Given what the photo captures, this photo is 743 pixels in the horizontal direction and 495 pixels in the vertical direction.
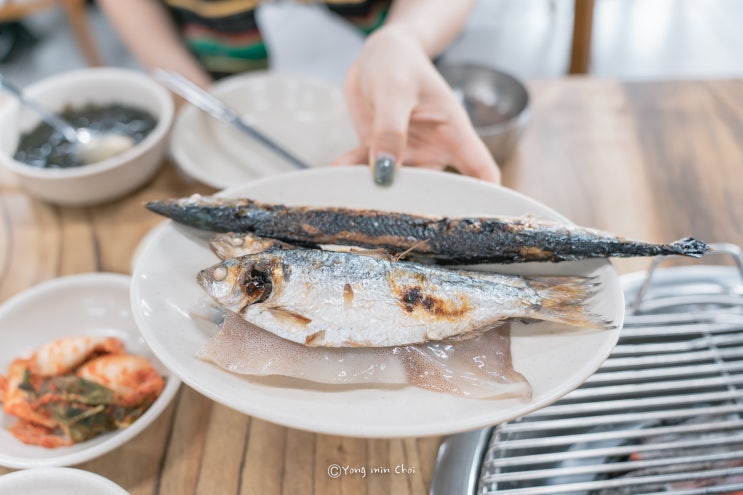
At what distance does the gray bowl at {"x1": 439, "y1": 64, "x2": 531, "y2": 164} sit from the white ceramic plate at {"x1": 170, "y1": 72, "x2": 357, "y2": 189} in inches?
14.5

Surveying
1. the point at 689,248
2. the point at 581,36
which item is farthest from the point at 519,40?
the point at 689,248

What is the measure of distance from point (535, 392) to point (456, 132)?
0.63 m

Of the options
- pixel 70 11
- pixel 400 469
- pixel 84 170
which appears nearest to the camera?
pixel 400 469

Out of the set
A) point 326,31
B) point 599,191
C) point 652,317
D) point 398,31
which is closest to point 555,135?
point 599,191

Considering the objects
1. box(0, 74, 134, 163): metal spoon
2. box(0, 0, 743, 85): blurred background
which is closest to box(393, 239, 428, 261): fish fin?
box(0, 74, 134, 163): metal spoon

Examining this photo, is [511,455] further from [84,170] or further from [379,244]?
[84,170]

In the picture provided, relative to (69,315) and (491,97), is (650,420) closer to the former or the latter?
(491,97)

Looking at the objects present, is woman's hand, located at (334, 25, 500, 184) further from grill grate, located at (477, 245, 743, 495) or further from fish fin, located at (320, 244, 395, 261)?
grill grate, located at (477, 245, 743, 495)

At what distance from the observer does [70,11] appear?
3062mm

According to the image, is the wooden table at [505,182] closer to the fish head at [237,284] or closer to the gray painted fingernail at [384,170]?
the fish head at [237,284]

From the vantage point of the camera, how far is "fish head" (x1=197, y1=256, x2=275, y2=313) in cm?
86

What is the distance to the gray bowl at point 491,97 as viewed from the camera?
1.53m

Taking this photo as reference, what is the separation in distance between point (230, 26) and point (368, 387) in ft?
5.50

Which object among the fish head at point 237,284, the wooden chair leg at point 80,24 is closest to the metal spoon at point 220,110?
the fish head at point 237,284
